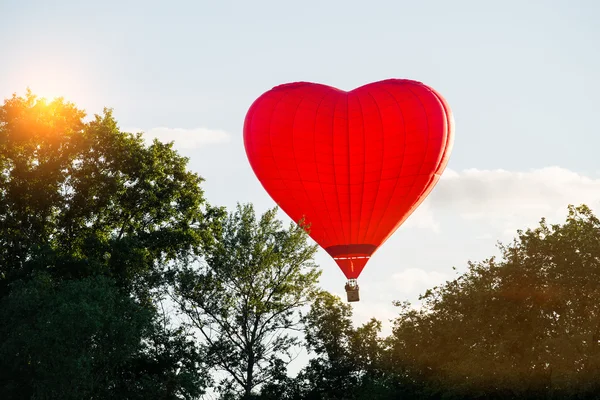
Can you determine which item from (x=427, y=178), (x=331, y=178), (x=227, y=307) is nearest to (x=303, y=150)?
(x=331, y=178)

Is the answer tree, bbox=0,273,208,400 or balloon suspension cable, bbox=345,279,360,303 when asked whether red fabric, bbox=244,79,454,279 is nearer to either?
balloon suspension cable, bbox=345,279,360,303

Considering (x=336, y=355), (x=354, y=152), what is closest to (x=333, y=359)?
(x=336, y=355)

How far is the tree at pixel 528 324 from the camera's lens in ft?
146

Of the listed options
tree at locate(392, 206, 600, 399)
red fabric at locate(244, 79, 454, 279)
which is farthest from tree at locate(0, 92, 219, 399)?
tree at locate(392, 206, 600, 399)

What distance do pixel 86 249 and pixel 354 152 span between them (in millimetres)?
15347

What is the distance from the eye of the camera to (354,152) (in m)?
57.8

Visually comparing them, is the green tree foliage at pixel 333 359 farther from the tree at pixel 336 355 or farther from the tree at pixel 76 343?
the tree at pixel 76 343

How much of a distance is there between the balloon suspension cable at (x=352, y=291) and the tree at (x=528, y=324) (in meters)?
8.07

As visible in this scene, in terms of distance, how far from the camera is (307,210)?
59906mm

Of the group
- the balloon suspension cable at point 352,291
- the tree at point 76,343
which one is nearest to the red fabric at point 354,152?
the balloon suspension cable at point 352,291

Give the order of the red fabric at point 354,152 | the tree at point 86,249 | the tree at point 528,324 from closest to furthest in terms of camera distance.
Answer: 1. the tree at point 528,324
2. the tree at point 86,249
3. the red fabric at point 354,152

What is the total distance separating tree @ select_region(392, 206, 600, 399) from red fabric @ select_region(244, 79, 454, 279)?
813 centimetres

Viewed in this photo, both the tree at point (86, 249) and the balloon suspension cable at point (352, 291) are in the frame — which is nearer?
the tree at point (86, 249)

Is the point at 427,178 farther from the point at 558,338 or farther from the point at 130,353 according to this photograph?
the point at 130,353
